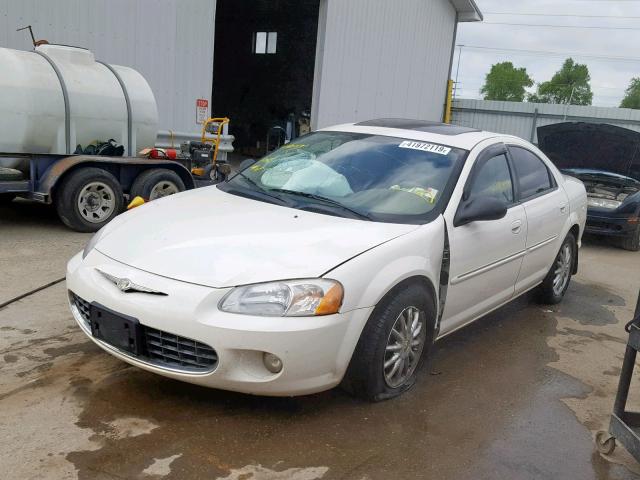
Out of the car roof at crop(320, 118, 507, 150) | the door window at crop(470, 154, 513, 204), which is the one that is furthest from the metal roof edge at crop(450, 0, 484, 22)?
the door window at crop(470, 154, 513, 204)

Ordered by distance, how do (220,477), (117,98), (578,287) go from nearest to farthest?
(220,477), (578,287), (117,98)

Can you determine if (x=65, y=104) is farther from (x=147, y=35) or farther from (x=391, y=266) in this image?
(x=391, y=266)

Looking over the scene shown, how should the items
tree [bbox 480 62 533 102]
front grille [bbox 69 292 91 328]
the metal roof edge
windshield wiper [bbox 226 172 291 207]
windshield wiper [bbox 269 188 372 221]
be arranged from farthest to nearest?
tree [bbox 480 62 533 102] → the metal roof edge → windshield wiper [bbox 226 172 291 207] → windshield wiper [bbox 269 188 372 221] → front grille [bbox 69 292 91 328]

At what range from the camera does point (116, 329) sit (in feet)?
10.0

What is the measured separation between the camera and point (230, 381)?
2920 millimetres

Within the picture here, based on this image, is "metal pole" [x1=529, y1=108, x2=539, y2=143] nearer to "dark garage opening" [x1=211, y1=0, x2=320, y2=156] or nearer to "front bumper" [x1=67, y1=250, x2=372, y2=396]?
"dark garage opening" [x1=211, y1=0, x2=320, y2=156]

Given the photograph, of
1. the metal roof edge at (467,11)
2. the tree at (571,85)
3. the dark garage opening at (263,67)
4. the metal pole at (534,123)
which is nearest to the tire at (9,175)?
the dark garage opening at (263,67)

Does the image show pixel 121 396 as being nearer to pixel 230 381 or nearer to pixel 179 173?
pixel 230 381

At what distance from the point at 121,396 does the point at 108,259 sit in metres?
0.73

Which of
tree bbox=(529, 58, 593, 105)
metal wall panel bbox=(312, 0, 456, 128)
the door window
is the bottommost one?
the door window

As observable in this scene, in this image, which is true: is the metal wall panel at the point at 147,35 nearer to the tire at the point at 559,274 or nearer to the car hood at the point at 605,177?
the car hood at the point at 605,177

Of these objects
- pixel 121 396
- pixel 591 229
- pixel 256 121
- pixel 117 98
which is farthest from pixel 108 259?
pixel 256 121

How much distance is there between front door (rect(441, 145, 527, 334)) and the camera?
3818mm

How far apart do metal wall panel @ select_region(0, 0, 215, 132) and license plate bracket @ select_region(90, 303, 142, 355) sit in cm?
711
